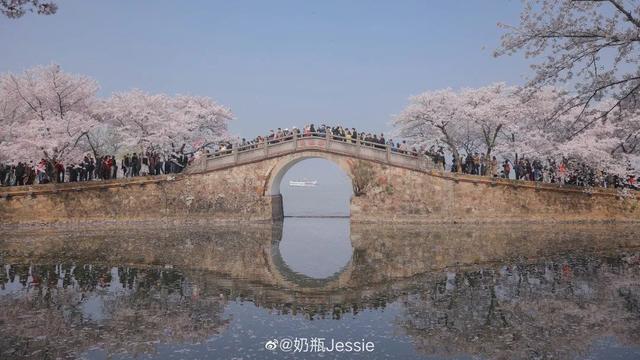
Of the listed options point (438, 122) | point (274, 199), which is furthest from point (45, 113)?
point (438, 122)

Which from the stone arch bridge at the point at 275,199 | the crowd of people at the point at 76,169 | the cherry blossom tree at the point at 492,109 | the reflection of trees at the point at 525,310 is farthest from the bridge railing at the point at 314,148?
the reflection of trees at the point at 525,310

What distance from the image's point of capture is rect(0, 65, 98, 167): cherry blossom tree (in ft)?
110

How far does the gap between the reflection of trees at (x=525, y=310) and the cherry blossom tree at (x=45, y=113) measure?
90.4 ft

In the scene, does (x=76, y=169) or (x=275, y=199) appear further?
(x=275, y=199)

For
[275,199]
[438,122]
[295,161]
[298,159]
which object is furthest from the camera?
[438,122]

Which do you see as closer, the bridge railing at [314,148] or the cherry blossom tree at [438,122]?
the bridge railing at [314,148]

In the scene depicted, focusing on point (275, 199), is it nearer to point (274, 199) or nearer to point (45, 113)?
point (274, 199)

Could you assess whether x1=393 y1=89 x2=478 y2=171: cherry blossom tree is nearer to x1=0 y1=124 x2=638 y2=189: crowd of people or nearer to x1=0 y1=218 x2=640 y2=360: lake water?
x1=0 y1=124 x2=638 y2=189: crowd of people

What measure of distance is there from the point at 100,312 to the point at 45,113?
29.5 m

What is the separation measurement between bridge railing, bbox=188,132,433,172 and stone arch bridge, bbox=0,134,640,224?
0.21 ft

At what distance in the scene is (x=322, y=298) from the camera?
14242 mm

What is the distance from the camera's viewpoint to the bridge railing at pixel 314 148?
3288 cm

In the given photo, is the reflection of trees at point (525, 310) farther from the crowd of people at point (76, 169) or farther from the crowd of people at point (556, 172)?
the crowd of people at point (76, 169)

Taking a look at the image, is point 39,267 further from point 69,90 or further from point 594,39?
point 69,90
